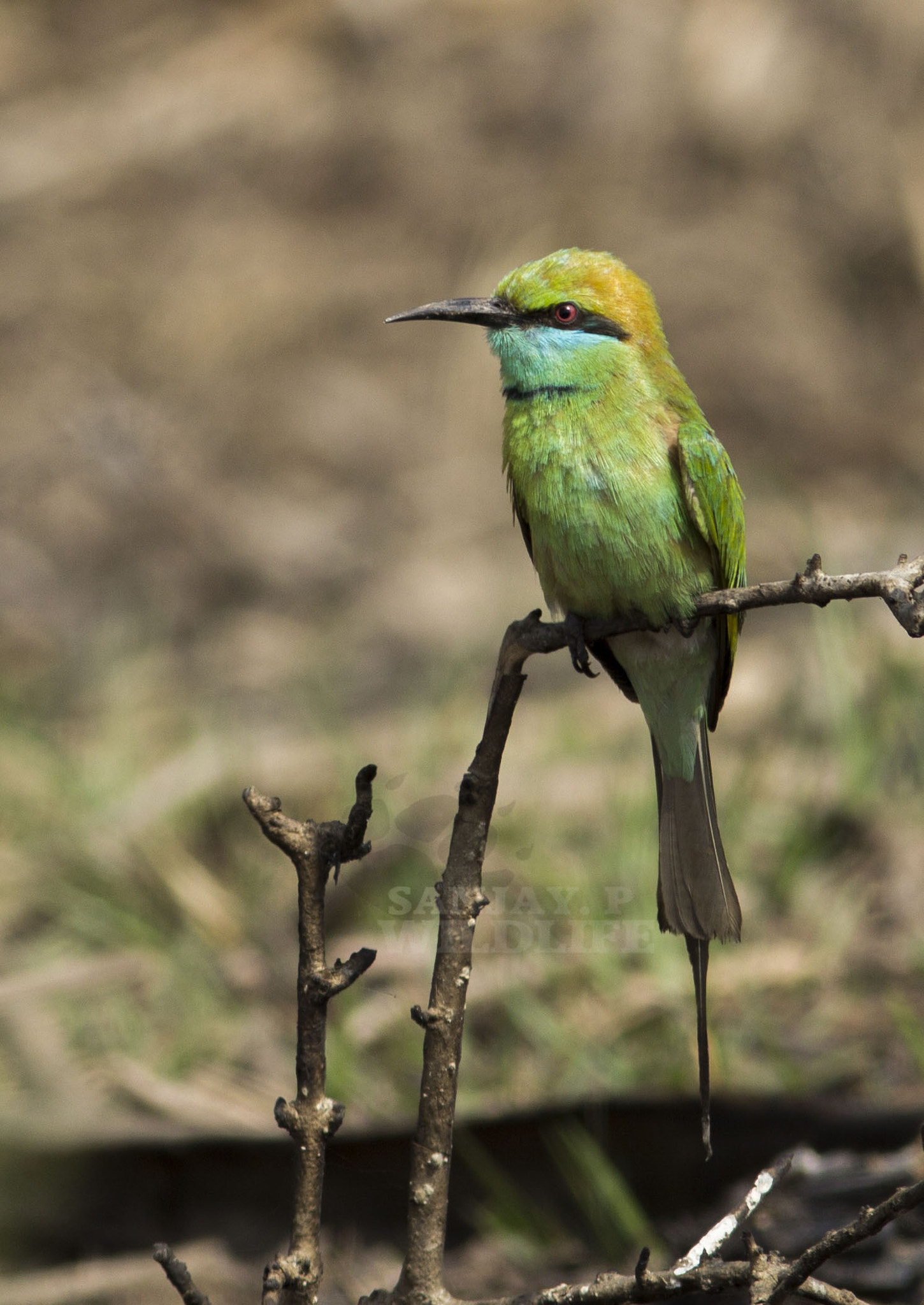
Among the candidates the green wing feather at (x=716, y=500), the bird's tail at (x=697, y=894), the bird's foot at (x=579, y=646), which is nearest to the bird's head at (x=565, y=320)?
the green wing feather at (x=716, y=500)

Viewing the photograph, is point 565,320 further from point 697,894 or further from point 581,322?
point 697,894

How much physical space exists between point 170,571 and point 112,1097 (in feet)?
11.5

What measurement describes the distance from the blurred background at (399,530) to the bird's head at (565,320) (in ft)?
4.33

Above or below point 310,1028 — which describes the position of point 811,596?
above

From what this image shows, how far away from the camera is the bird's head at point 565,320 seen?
2523 millimetres

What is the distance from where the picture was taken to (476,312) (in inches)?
101

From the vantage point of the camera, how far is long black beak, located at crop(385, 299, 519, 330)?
2547 millimetres

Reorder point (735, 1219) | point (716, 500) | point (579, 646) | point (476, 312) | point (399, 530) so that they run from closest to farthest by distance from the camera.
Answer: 1. point (735, 1219)
2. point (579, 646)
3. point (716, 500)
4. point (476, 312)
5. point (399, 530)

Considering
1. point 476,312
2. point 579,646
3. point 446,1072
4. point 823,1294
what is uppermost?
point 476,312

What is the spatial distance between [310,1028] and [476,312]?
1.46 m

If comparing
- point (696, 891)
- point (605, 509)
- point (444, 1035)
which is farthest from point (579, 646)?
point (444, 1035)

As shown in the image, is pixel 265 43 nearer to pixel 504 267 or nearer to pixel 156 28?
pixel 156 28

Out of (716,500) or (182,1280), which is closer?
(182,1280)

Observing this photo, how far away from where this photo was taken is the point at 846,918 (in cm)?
333
